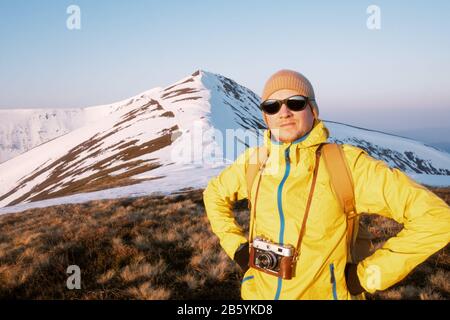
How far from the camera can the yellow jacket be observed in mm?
2355

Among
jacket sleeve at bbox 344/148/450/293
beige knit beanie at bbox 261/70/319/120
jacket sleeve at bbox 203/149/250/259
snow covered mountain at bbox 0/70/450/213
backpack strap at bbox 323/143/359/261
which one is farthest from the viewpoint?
snow covered mountain at bbox 0/70/450/213

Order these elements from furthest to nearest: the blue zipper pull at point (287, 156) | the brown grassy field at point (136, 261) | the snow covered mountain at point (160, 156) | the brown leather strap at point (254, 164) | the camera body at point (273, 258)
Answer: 1. the snow covered mountain at point (160, 156)
2. the brown grassy field at point (136, 261)
3. the brown leather strap at point (254, 164)
4. the blue zipper pull at point (287, 156)
5. the camera body at point (273, 258)

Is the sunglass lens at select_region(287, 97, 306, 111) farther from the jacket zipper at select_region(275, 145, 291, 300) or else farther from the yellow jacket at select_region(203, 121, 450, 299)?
the jacket zipper at select_region(275, 145, 291, 300)

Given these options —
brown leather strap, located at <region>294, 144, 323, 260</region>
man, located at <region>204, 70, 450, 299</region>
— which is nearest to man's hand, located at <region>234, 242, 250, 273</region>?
man, located at <region>204, 70, 450, 299</region>

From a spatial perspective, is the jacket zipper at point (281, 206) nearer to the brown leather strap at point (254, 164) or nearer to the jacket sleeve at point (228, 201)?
the brown leather strap at point (254, 164)

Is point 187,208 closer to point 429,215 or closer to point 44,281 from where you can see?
point 44,281

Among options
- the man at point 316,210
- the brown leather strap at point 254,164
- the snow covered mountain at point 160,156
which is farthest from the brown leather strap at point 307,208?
the snow covered mountain at point 160,156

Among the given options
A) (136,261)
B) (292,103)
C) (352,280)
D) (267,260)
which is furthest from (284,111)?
(136,261)

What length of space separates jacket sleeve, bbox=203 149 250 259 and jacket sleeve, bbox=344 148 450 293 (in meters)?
1.18

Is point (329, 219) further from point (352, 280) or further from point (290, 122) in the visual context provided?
point (290, 122)

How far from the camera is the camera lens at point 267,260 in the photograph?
278cm

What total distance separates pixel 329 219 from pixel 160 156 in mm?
27182

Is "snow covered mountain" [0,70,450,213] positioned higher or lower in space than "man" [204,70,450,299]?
lower
